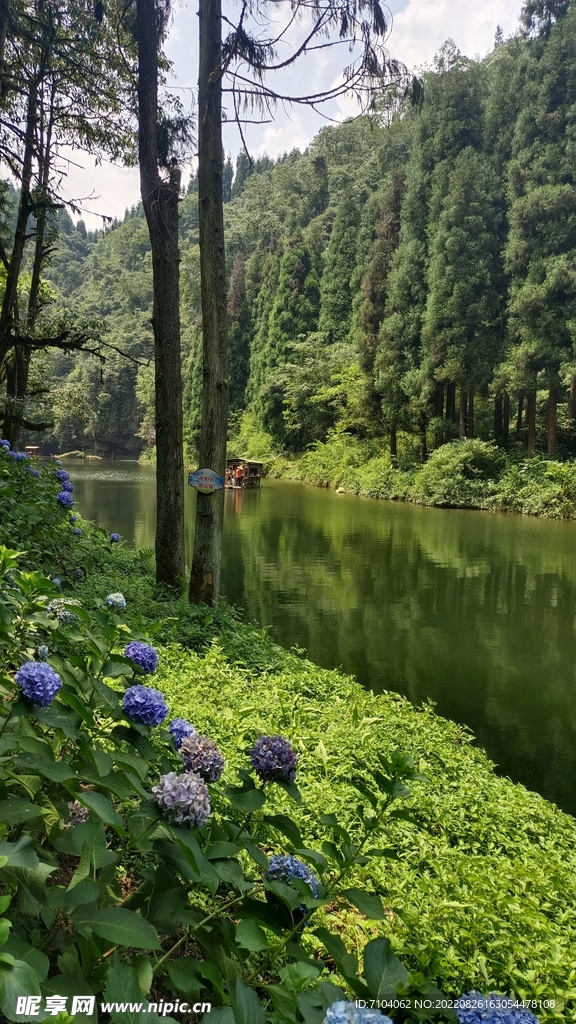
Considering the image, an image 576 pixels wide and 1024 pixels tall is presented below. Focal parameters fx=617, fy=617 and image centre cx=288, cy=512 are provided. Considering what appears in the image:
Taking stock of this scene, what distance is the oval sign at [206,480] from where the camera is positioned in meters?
5.28

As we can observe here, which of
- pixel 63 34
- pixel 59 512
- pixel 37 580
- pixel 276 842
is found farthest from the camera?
pixel 63 34

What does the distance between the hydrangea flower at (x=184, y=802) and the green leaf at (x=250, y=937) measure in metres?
0.19

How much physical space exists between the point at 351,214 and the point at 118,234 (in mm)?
59358

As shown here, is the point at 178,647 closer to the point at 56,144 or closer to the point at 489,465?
the point at 56,144

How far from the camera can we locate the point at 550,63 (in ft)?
68.0

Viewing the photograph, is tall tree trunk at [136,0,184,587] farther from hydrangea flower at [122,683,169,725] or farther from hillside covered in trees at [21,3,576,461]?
hydrangea flower at [122,683,169,725]

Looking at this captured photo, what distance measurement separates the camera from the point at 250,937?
106cm

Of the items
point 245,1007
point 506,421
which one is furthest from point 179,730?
point 506,421

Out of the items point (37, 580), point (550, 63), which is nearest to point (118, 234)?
point (550, 63)


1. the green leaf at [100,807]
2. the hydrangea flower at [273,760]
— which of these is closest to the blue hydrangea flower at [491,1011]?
the hydrangea flower at [273,760]

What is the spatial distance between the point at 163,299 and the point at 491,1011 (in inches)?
232

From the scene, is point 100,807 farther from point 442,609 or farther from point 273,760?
point 442,609

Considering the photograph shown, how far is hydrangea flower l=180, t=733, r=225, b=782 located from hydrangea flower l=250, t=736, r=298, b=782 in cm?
10

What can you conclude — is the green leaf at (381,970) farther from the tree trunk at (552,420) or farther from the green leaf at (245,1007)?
the tree trunk at (552,420)
